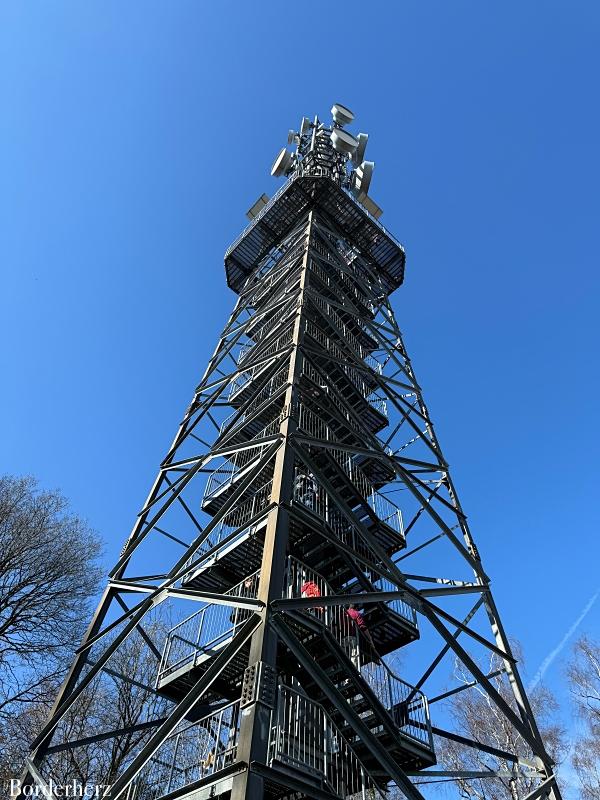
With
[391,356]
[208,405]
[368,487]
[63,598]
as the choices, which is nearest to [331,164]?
[391,356]

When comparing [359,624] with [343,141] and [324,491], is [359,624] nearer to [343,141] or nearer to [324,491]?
[324,491]

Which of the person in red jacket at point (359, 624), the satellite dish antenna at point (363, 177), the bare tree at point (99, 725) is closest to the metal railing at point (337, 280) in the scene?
the satellite dish antenna at point (363, 177)

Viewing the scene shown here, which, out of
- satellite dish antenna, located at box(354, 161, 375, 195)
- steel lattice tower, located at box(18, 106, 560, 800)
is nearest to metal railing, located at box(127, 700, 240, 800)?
steel lattice tower, located at box(18, 106, 560, 800)

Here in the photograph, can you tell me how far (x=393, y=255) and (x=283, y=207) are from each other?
4.39m

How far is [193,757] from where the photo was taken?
1221 cm

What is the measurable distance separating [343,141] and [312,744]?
20.0 m

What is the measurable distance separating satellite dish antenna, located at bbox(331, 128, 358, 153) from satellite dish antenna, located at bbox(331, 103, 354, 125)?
82 cm

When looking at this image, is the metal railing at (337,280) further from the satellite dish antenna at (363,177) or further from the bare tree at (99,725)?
the bare tree at (99,725)

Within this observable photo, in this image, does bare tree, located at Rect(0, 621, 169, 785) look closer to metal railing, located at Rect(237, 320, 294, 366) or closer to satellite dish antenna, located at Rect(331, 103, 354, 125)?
metal railing, located at Rect(237, 320, 294, 366)

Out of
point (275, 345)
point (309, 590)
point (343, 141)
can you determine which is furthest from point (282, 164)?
point (309, 590)

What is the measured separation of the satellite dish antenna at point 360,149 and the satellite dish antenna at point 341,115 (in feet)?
2.87

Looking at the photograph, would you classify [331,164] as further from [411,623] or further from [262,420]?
[411,623]

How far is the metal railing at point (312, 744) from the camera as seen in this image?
253 inches

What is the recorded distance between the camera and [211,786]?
5.61 meters
